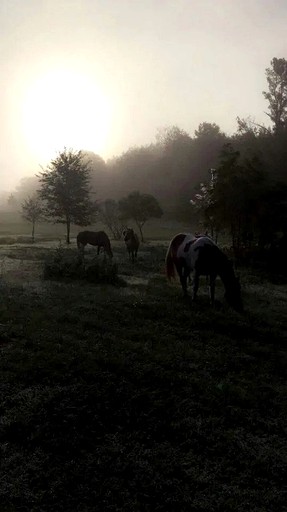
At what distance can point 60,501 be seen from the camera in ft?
17.9

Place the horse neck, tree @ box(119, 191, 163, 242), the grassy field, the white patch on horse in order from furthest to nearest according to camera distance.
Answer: tree @ box(119, 191, 163, 242)
the white patch on horse
the horse neck
the grassy field

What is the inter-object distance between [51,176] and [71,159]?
348cm

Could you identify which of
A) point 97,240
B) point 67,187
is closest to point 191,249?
point 97,240

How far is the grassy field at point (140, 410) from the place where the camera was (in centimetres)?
571

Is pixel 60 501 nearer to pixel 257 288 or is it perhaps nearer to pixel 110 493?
pixel 110 493

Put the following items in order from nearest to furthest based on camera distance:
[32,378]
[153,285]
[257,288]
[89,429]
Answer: [89,429] → [32,378] → [153,285] → [257,288]

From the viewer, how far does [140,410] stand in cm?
779

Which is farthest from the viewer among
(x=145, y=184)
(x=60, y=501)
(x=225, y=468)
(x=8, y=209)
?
(x=8, y=209)

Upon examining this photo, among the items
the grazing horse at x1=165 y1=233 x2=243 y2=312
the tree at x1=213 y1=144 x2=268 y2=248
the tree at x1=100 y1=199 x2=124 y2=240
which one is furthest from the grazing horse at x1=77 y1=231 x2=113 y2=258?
the tree at x1=100 y1=199 x2=124 y2=240

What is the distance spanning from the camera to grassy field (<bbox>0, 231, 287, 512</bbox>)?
5711 mm

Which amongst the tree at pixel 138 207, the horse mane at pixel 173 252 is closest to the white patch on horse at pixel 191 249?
the horse mane at pixel 173 252

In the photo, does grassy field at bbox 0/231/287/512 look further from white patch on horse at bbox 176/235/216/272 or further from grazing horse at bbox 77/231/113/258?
grazing horse at bbox 77/231/113/258

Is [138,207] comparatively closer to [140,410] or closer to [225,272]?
[225,272]

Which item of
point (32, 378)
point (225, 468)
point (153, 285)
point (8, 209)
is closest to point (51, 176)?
point (153, 285)
